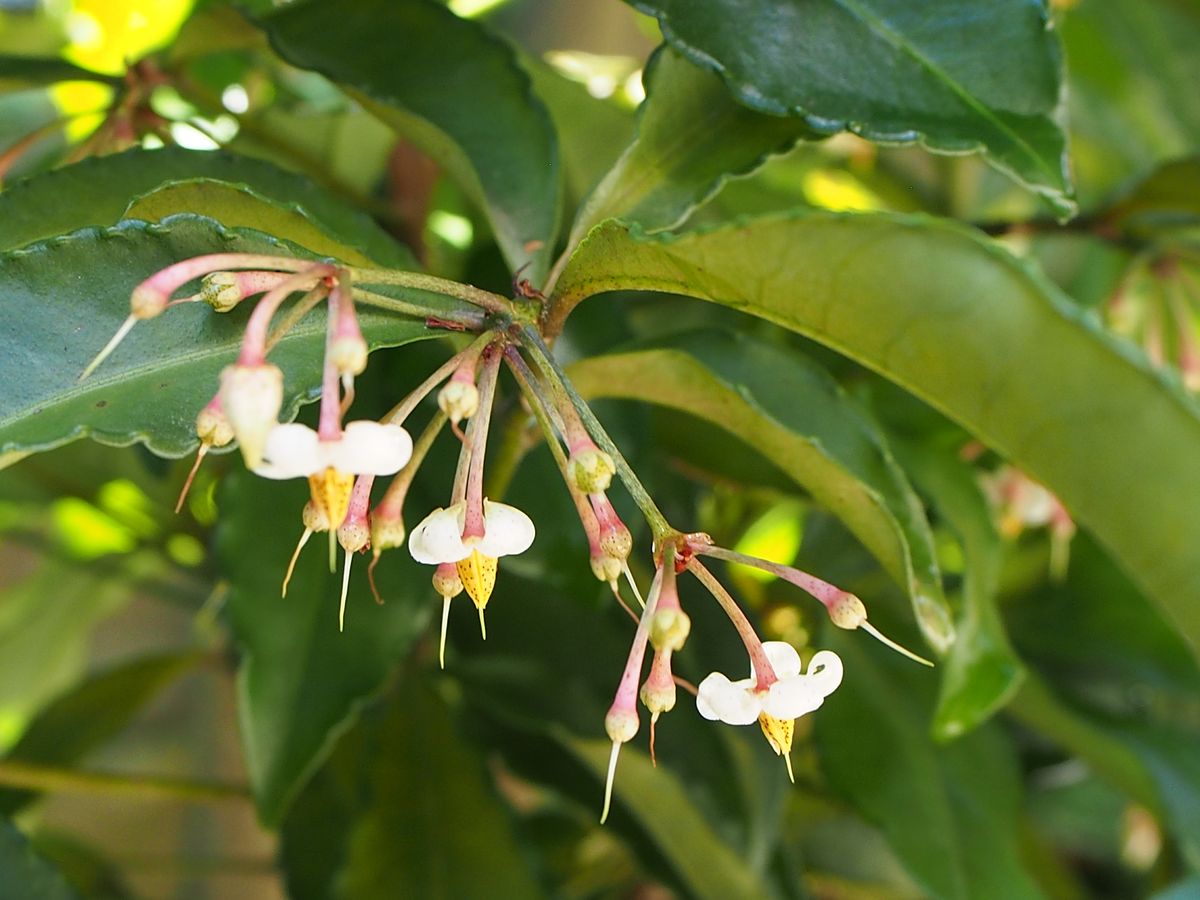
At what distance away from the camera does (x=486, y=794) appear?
0.61m

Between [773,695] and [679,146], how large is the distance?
20 cm

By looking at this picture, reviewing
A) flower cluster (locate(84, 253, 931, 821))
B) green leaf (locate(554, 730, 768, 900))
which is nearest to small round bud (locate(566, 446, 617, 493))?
flower cluster (locate(84, 253, 931, 821))

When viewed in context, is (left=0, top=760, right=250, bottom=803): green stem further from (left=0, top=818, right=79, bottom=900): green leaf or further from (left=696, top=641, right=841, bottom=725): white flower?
(left=696, top=641, right=841, bottom=725): white flower

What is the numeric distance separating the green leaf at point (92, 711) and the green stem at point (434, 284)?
21.4 inches

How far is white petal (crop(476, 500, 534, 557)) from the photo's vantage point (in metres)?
0.28

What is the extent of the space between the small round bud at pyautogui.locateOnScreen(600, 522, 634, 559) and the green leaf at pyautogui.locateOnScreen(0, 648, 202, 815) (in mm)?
563

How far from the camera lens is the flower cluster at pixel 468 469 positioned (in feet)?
0.80

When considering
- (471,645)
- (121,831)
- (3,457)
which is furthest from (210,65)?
(121,831)

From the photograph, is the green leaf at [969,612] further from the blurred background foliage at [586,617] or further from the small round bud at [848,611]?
the small round bud at [848,611]

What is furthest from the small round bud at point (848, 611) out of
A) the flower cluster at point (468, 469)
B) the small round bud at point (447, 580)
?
the small round bud at point (447, 580)

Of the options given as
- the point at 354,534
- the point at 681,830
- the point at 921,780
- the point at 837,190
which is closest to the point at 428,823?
the point at 681,830

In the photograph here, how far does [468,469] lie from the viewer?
29 cm

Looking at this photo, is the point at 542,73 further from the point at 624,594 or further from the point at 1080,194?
the point at 1080,194

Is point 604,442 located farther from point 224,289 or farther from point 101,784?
point 101,784
